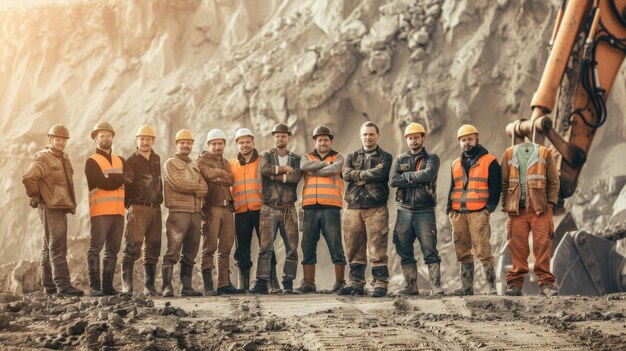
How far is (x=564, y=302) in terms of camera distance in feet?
25.1

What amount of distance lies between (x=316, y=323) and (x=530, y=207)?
344cm

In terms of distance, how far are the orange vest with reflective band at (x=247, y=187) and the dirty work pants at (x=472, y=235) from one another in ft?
8.17

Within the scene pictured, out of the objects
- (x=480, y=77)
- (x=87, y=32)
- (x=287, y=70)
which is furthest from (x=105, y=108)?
(x=480, y=77)

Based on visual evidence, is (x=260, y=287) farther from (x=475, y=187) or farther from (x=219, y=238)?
(x=475, y=187)

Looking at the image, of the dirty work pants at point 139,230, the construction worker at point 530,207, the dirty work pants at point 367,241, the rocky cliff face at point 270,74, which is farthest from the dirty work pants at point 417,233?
the rocky cliff face at point 270,74

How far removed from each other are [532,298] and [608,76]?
4434 millimetres

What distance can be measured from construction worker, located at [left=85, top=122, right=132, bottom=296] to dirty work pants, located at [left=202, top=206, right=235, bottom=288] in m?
1.12

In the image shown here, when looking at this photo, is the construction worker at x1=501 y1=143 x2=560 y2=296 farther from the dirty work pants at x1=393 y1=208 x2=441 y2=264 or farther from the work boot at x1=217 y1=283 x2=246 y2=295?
the work boot at x1=217 y1=283 x2=246 y2=295

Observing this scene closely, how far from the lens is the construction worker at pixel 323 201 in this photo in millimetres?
9250

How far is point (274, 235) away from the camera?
943 cm

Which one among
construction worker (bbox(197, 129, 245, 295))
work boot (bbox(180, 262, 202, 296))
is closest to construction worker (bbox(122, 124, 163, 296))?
work boot (bbox(180, 262, 202, 296))

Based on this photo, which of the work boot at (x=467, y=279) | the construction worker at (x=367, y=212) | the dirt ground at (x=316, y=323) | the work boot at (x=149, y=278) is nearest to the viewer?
the dirt ground at (x=316, y=323)

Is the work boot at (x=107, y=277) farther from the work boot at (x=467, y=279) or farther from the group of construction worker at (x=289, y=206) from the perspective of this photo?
the work boot at (x=467, y=279)

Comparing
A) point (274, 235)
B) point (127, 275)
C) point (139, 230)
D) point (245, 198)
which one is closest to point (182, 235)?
point (139, 230)
